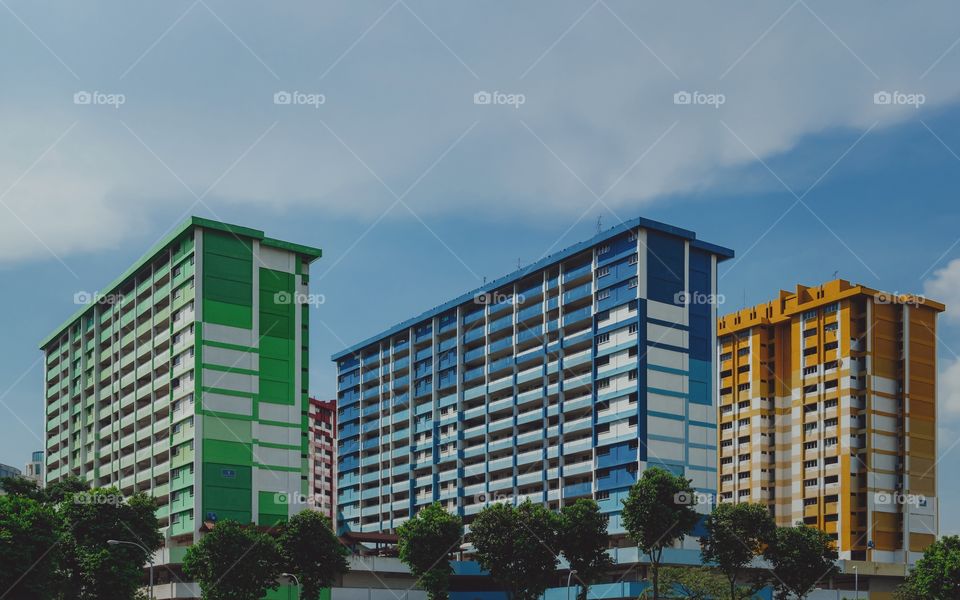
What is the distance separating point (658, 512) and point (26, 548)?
4246 cm

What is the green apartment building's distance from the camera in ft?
317

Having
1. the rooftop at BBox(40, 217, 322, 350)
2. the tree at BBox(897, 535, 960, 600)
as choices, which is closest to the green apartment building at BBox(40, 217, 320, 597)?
the rooftop at BBox(40, 217, 322, 350)

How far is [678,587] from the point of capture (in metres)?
89.1

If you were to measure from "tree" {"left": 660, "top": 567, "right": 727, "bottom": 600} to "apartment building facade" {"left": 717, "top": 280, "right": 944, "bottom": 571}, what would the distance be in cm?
3448

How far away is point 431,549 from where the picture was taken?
84562 millimetres

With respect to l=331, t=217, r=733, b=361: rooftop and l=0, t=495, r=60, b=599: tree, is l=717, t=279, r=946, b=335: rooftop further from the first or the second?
l=0, t=495, r=60, b=599: tree

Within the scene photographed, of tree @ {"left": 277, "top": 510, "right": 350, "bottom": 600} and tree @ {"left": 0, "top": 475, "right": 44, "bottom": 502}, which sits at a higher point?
tree @ {"left": 0, "top": 475, "right": 44, "bottom": 502}

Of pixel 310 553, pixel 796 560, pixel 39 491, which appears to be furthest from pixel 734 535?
pixel 39 491

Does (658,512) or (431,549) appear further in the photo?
(431,549)

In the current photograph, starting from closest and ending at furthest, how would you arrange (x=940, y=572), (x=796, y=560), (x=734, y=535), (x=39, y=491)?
(x=940, y=572)
(x=734, y=535)
(x=796, y=560)
(x=39, y=491)

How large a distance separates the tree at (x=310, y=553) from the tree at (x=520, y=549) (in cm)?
1087

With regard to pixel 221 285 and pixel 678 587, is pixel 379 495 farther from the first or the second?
pixel 678 587

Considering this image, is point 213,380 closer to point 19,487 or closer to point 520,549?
point 19,487

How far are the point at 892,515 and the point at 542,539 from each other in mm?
56846
